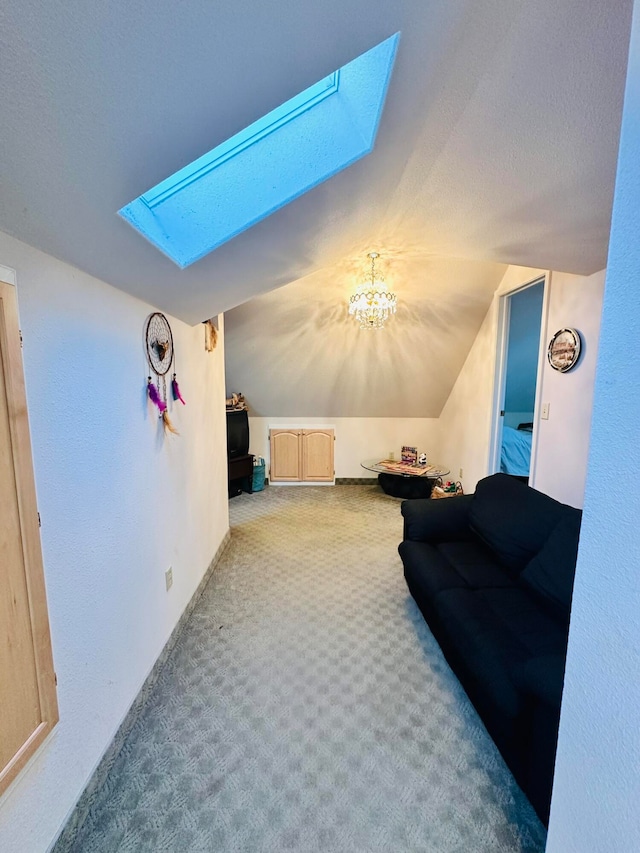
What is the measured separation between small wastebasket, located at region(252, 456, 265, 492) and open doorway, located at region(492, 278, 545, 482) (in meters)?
2.73

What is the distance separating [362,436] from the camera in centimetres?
501

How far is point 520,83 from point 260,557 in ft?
9.78

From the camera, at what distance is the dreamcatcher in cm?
169

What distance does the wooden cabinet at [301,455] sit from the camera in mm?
4910

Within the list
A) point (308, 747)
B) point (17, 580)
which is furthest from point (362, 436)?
point (17, 580)

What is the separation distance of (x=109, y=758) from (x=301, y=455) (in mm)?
3741

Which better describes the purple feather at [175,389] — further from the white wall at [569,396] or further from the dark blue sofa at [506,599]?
the white wall at [569,396]

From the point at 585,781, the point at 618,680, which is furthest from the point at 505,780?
the point at 618,680

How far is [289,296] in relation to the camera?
11.0ft

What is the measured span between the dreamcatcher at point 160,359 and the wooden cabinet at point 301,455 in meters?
2.94

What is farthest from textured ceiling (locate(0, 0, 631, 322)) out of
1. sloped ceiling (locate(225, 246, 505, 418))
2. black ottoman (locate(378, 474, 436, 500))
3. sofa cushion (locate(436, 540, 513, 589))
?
black ottoman (locate(378, 474, 436, 500))

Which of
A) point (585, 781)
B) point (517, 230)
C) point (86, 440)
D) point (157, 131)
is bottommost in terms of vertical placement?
point (585, 781)

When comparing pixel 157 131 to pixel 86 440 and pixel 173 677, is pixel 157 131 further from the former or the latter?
pixel 173 677

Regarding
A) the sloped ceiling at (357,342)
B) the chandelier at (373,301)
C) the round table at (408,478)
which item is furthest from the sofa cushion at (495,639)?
the round table at (408,478)
